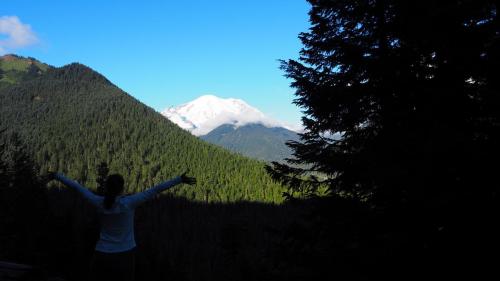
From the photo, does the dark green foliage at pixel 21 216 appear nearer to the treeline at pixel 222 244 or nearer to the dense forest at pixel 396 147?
the treeline at pixel 222 244

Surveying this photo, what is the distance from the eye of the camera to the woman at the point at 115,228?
17.2 ft

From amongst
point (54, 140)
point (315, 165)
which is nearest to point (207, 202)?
point (54, 140)

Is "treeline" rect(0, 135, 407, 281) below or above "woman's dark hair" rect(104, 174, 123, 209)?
below

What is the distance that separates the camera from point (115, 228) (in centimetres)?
534

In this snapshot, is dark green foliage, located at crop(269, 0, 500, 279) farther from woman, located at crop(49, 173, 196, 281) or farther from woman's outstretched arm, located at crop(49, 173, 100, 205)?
woman's outstretched arm, located at crop(49, 173, 100, 205)

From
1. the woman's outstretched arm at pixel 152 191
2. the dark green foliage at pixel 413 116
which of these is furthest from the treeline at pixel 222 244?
the woman's outstretched arm at pixel 152 191

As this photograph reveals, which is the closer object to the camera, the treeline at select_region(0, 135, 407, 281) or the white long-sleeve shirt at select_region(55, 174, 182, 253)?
the white long-sleeve shirt at select_region(55, 174, 182, 253)

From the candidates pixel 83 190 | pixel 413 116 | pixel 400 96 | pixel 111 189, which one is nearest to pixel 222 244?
pixel 400 96

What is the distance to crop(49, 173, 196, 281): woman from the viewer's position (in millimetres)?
5238

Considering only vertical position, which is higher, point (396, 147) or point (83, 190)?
point (396, 147)

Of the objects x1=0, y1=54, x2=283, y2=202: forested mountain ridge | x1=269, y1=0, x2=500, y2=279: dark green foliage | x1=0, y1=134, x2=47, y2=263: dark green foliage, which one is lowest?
x1=0, y1=134, x2=47, y2=263: dark green foliage

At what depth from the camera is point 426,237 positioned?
5.79 metres

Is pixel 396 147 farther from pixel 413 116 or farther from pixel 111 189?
pixel 111 189

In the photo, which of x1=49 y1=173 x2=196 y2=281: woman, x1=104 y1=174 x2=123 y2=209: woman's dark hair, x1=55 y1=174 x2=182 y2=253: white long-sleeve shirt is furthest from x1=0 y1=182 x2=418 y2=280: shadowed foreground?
x1=104 y1=174 x2=123 y2=209: woman's dark hair
